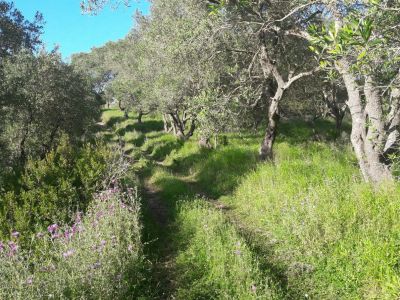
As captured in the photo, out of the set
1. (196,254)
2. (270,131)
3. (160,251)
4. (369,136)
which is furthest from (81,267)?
(270,131)

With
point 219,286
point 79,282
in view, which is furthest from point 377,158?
point 79,282

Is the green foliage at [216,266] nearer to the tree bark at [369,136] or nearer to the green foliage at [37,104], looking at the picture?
the tree bark at [369,136]

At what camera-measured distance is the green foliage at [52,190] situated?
29.0ft

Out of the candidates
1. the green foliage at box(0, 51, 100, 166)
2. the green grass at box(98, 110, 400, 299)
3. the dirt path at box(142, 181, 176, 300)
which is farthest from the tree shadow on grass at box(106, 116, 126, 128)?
the green grass at box(98, 110, 400, 299)

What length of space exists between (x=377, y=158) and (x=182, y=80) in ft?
45.6

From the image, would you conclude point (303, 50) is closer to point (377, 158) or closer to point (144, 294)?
point (377, 158)

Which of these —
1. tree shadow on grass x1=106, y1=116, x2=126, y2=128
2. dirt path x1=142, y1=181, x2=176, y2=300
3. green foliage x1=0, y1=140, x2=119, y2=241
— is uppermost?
tree shadow on grass x1=106, y1=116, x2=126, y2=128

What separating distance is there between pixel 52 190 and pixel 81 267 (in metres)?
4.23

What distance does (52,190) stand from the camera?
9.89m

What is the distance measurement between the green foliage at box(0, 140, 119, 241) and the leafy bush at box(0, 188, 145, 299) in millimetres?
1162

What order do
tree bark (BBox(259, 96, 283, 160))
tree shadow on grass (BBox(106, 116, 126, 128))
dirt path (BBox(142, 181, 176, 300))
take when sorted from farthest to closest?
tree shadow on grass (BBox(106, 116, 126, 128)) < tree bark (BBox(259, 96, 283, 160)) < dirt path (BBox(142, 181, 176, 300))

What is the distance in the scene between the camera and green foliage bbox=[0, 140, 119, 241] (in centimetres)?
884

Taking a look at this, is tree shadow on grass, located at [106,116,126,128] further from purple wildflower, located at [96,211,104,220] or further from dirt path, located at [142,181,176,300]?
purple wildflower, located at [96,211,104,220]

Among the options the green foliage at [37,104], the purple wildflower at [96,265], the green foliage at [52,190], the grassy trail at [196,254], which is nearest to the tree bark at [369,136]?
the grassy trail at [196,254]
